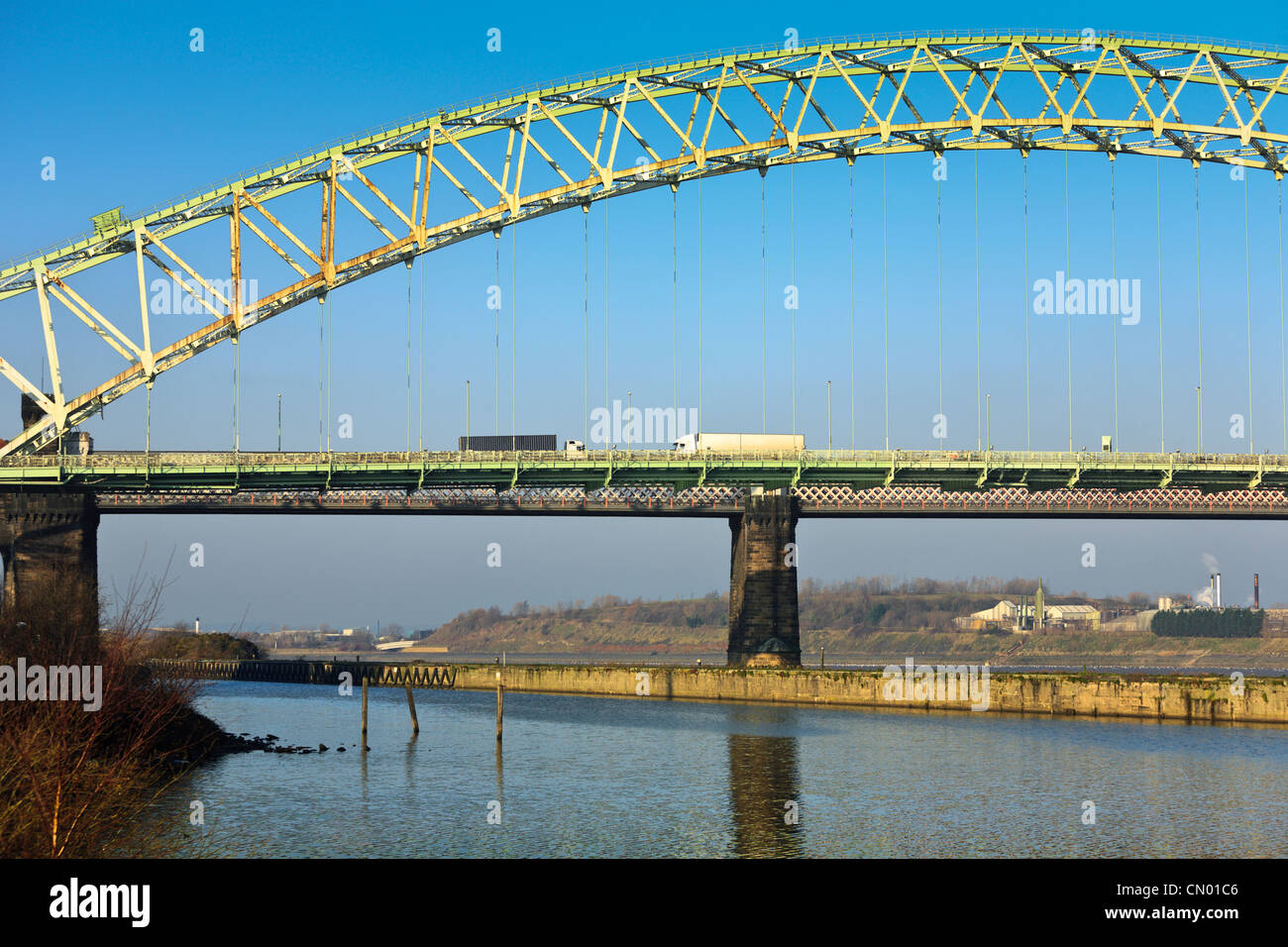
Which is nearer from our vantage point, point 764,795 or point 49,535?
point 764,795

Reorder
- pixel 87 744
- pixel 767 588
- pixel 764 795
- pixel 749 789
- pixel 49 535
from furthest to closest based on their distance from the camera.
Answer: pixel 767 588
pixel 49 535
pixel 749 789
pixel 764 795
pixel 87 744

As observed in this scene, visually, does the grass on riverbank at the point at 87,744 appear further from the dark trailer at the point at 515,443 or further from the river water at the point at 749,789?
the dark trailer at the point at 515,443

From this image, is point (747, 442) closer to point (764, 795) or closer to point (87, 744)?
point (764, 795)

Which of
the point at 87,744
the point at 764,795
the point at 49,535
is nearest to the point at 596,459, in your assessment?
the point at 49,535

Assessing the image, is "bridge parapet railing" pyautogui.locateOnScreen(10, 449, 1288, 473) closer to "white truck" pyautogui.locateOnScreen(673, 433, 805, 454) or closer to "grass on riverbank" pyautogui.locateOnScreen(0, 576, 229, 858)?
"white truck" pyautogui.locateOnScreen(673, 433, 805, 454)

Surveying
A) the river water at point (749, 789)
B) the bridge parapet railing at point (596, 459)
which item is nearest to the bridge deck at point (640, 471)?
the bridge parapet railing at point (596, 459)

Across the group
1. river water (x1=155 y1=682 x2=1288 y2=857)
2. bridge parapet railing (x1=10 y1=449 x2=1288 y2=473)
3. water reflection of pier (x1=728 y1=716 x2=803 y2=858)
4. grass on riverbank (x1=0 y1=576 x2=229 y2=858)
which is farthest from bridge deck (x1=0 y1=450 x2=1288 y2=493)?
grass on riverbank (x1=0 y1=576 x2=229 y2=858)
